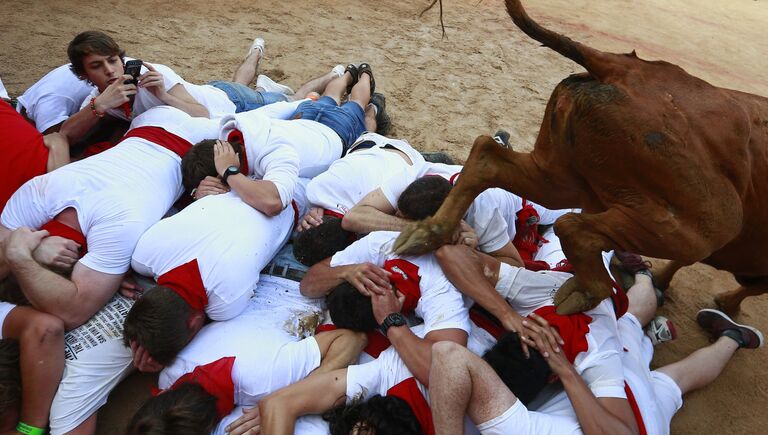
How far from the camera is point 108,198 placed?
2814 millimetres

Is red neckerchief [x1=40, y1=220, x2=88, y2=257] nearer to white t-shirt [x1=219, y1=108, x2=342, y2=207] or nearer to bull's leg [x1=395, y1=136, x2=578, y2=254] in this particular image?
white t-shirt [x1=219, y1=108, x2=342, y2=207]

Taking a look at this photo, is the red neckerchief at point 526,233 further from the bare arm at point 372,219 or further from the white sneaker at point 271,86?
the white sneaker at point 271,86

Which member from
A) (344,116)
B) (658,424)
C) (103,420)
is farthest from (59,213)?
(658,424)

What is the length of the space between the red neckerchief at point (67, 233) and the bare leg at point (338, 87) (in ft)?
6.97

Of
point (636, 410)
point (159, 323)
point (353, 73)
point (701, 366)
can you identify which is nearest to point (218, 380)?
point (159, 323)

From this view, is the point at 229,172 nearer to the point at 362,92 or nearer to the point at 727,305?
the point at 362,92

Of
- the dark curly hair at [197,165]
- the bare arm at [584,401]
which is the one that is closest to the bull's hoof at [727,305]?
the bare arm at [584,401]

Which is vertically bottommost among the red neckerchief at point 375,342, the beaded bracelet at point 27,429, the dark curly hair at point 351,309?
the beaded bracelet at point 27,429

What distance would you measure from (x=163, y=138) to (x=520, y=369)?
7.94 ft

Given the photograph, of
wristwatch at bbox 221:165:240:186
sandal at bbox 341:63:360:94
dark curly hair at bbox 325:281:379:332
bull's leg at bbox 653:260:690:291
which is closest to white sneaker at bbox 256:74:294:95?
sandal at bbox 341:63:360:94

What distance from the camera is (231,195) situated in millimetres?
3008

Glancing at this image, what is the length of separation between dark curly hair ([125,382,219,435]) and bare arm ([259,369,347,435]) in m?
0.23

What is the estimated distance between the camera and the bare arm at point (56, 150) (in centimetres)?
330

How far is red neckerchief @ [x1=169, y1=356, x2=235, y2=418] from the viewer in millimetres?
2398
